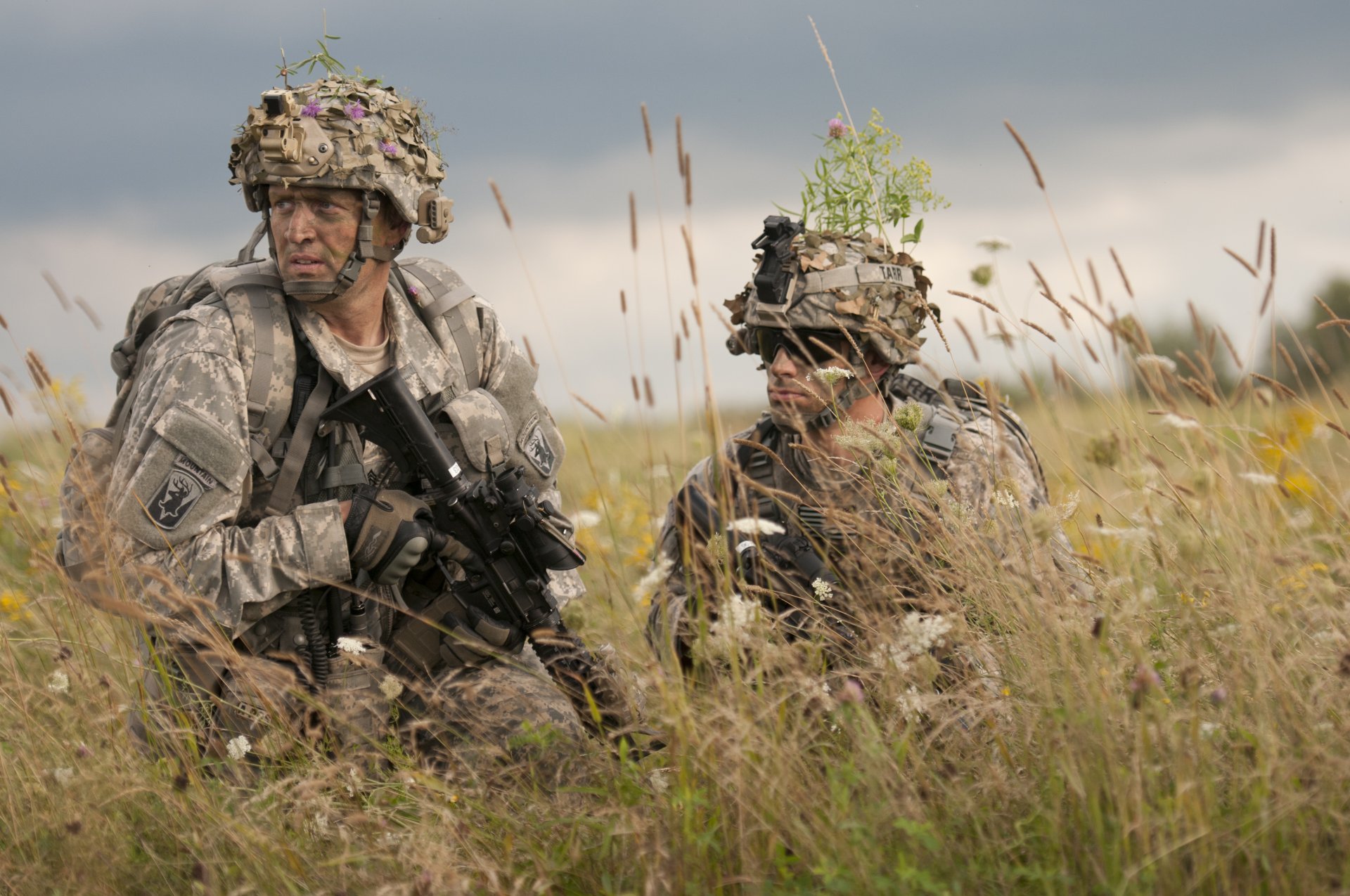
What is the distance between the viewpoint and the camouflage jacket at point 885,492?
359 cm

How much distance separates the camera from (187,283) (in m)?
4.77

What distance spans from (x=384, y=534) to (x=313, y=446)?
52 cm

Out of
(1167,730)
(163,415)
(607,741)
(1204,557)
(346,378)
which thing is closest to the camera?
(1167,730)

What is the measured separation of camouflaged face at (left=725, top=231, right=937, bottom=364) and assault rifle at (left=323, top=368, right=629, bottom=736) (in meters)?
1.07

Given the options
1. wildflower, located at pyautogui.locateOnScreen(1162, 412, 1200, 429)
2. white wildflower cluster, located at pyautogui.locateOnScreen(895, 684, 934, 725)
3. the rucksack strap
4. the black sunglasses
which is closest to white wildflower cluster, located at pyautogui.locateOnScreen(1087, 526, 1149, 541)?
wildflower, located at pyautogui.locateOnScreen(1162, 412, 1200, 429)

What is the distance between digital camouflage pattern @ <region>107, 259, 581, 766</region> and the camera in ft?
13.3

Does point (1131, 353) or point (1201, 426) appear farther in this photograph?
point (1131, 353)

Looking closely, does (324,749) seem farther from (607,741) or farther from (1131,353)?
(1131,353)

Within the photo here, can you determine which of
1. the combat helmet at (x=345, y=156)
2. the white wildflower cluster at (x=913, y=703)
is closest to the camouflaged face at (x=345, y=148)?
the combat helmet at (x=345, y=156)

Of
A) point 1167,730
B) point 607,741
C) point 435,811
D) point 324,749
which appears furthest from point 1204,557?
point 324,749

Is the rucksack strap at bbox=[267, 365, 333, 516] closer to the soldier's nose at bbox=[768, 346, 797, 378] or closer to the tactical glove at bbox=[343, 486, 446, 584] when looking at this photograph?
the tactical glove at bbox=[343, 486, 446, 584]

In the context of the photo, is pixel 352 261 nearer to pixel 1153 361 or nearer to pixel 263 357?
pixel 263 357

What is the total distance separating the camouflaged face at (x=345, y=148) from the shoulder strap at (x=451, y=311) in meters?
0.22

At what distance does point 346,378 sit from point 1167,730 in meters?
3.03
